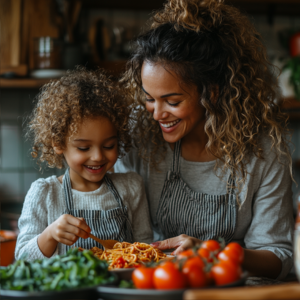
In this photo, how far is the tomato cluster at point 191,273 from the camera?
2.36 feet

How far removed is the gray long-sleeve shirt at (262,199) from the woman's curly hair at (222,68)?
0.13 feet

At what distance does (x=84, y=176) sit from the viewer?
4.43 ft

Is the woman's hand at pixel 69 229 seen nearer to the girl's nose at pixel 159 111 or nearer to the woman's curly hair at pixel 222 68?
the girl's nose at pixel 159 111

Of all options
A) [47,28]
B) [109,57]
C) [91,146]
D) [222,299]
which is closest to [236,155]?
[91,146]

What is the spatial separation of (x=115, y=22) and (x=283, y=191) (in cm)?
190

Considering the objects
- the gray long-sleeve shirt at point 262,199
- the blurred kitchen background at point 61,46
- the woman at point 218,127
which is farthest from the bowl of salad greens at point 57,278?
the blurred kitchen background at point 61,46

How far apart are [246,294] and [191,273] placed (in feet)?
0.39

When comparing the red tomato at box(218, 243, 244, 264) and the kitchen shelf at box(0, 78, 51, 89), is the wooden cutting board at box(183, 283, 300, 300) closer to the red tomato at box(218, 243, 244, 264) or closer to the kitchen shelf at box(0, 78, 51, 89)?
the red tomato at box(218, 243, 244, 264)

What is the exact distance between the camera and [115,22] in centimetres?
284

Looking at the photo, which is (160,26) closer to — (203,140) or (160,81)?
(160,81)

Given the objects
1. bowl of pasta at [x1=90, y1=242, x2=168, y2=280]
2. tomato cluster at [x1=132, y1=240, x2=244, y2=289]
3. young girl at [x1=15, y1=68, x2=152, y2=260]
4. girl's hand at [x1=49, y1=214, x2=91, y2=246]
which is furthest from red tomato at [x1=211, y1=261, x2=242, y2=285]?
young girl at [x1=15, y1=68, x2=152, y2=260]

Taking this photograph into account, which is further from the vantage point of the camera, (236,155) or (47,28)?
(47,28)

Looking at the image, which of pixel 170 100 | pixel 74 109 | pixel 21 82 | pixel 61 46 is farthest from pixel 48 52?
pixel 170 100

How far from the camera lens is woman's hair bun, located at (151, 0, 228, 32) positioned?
141 centimetres
